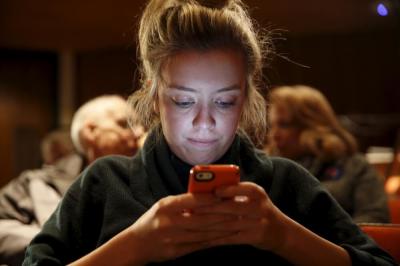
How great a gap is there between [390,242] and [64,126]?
7.04m

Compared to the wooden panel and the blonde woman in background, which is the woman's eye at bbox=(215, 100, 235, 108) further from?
the wooden panel

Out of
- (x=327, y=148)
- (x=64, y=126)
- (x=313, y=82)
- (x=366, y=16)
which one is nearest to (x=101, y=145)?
(x=327, y=148)

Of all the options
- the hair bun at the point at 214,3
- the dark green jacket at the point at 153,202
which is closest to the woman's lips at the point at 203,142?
the dark green jacket at the point at 153,202

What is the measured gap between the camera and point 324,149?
2.80 metres

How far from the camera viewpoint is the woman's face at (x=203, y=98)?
1054mm

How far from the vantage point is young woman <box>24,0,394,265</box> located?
3.18 feet

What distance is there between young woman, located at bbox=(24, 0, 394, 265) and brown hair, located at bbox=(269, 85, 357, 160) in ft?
5.30

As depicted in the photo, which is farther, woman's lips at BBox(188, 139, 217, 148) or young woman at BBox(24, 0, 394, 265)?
woman's lips at BBox(188, 139, 217, 148)

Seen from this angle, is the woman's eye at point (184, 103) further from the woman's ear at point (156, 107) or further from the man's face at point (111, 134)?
the man's face at point (111, 134)

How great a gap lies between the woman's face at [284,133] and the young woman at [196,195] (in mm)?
1675

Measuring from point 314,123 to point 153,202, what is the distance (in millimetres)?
1935

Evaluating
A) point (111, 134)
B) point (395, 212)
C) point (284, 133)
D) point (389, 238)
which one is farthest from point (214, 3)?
point (284, 133)

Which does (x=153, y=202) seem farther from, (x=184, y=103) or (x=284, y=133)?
(x=284, y=133)

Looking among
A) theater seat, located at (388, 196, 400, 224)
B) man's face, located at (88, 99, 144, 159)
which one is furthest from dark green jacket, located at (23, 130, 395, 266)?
man's face, located at (88, 99, 144, 159)
